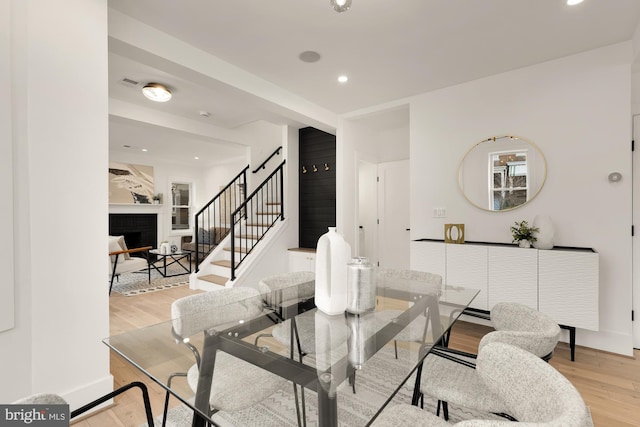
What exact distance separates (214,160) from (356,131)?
5522 mm

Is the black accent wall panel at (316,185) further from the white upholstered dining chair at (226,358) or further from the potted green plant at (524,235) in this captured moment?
the white upholstered dining chair at (226,358)

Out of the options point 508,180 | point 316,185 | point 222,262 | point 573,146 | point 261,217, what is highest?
point 573,146

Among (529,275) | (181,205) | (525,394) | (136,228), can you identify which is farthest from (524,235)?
(181,205)

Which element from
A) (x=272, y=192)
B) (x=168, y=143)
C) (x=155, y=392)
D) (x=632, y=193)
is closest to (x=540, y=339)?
(x=155, y=392)

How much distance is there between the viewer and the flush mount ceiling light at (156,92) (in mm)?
3600

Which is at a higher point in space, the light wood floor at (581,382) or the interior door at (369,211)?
the interior door at (369,211)

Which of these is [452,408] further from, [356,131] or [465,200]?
[356,131]

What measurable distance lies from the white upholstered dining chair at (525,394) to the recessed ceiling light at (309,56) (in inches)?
107

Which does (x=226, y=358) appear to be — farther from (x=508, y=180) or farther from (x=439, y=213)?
(x=508, y=180)

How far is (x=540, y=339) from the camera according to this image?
117 cm

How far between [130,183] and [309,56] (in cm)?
696

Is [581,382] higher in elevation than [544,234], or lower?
lower

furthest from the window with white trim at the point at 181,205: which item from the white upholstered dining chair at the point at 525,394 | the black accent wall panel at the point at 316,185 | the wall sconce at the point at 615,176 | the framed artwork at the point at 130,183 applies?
the wall sconce at the point at 615,176

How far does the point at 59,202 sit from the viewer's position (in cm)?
179
